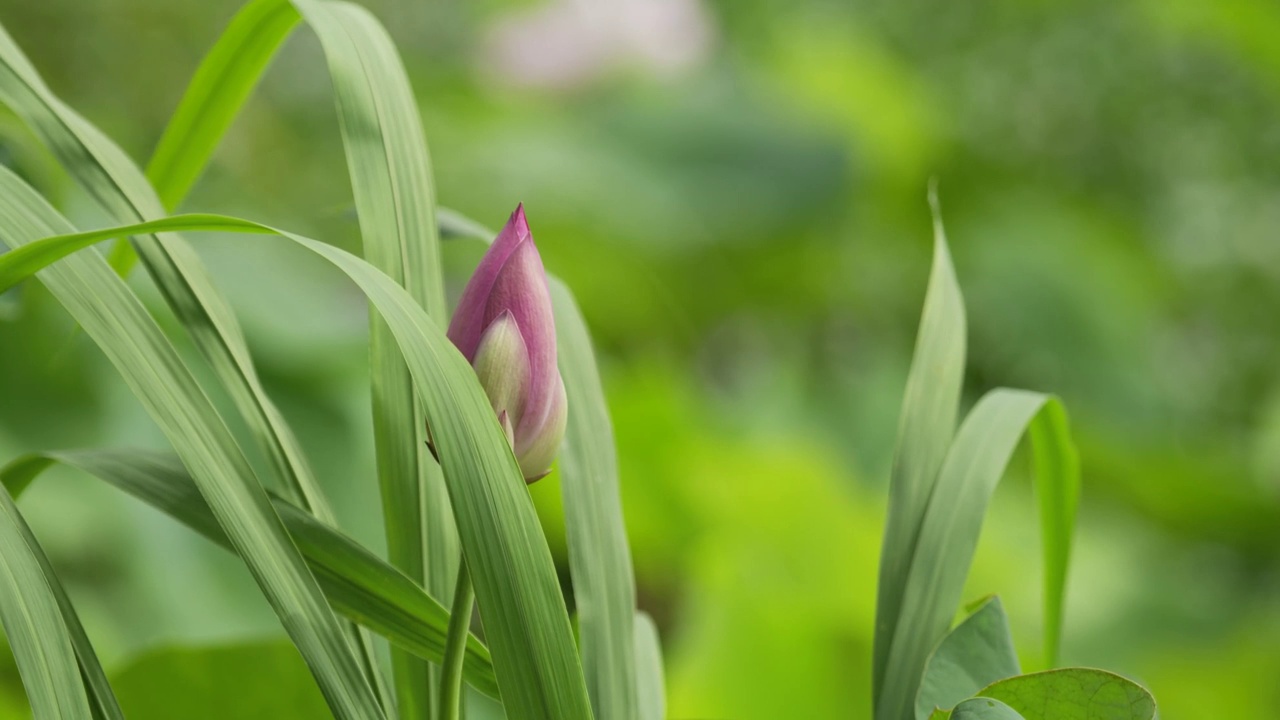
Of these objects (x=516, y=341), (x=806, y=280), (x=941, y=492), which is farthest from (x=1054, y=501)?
(x=806, y=280)

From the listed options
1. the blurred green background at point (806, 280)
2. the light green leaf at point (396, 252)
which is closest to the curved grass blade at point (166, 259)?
the light green leaf at point (396, 252)

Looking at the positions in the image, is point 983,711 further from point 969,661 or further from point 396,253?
point 396,253

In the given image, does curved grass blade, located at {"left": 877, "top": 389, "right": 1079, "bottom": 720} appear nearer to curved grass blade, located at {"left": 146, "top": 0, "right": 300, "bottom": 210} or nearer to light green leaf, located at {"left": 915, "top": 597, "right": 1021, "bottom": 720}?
light green leaf, located at {"left": 915, "top": 597, "right": 1021, "bottom": 720}

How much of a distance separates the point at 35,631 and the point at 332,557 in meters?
0.05

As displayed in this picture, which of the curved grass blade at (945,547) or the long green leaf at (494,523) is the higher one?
the long green leaf at (494,523)

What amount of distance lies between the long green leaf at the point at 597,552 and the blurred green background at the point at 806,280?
0.39 m

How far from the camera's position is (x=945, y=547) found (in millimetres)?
239

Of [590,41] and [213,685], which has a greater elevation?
[590,41]

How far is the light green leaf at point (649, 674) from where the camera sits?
0.88 feet

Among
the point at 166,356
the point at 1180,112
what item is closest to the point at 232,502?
the point at 166,356

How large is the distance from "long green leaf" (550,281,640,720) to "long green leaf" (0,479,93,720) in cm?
9

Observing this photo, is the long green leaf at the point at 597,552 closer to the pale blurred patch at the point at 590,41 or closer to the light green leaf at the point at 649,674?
the light green leaf at the point at 649,674

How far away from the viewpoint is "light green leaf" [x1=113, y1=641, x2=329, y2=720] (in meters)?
0.33

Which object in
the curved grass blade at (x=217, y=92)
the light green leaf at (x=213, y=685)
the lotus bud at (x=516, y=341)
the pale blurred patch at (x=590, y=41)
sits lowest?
the light green leaf at (x=213, y=685)
